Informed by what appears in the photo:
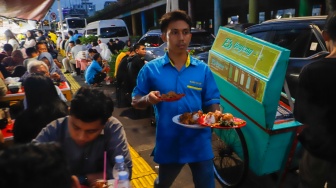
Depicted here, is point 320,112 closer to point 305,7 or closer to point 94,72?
point 94,72

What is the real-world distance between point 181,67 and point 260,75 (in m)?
0.82

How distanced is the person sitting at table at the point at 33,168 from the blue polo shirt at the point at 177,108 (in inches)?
51.6

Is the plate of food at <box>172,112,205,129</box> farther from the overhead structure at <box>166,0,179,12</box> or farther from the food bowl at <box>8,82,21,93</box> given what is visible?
the overhead structure at <box>166,0,179,12</box>

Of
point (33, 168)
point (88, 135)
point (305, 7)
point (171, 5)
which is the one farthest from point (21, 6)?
point (305, 7)

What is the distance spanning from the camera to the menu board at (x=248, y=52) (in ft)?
8.37

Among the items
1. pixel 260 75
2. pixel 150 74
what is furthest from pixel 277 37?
pixel 150 74

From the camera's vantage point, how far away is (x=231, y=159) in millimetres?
3820

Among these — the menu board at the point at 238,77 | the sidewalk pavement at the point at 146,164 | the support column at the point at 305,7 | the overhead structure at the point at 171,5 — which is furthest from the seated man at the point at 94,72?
the support column at the point at 305,7

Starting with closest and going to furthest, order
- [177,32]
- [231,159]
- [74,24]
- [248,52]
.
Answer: [177,32]
[248,52]
[231,159]
[74,24]

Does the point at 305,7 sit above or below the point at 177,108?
above

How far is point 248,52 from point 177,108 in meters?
1.14

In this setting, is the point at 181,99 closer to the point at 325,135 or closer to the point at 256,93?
the point at 256,93

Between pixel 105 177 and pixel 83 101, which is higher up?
pixel 83 101

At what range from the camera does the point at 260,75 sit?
2631 millimetres
